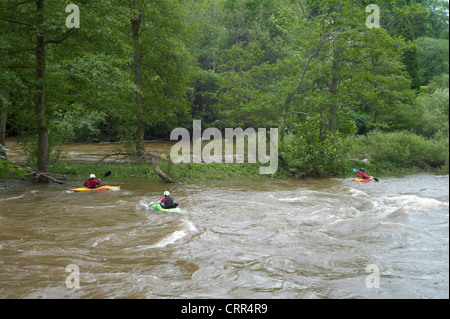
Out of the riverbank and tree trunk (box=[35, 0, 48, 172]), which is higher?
tree trunk (box=[35, 0, 48, 172])

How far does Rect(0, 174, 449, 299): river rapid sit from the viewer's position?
7074mm

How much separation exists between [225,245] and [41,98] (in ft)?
40.2

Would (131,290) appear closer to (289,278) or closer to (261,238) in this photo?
(289,278)

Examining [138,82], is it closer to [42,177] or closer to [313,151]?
[42,177]

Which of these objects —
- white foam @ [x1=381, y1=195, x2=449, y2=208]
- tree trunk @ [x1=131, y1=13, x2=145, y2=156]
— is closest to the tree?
tree trunk @ [x1=131, y1=13, x2=145, y2=156]

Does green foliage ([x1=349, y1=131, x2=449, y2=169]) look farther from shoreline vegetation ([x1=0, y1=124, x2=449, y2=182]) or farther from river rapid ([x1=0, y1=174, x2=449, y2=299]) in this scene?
river rapid ([x1=0, y1=174, x2=449, y2=299])

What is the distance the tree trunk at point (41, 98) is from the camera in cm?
1651

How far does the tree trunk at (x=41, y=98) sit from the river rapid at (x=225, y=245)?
2108 millimetres

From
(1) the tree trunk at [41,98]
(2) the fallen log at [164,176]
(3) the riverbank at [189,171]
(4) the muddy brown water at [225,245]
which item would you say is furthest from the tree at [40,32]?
(2) the fallen log at [164,176]

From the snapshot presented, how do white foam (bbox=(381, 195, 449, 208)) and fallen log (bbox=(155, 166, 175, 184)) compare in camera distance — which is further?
fallen log (bbox=(155, 166, 175, 184))

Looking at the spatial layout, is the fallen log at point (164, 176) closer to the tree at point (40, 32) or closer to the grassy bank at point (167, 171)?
the grassy bank at point (167, 171)

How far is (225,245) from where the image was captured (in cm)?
977

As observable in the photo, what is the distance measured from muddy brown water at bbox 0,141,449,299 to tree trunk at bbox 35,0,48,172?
6.90 feet
